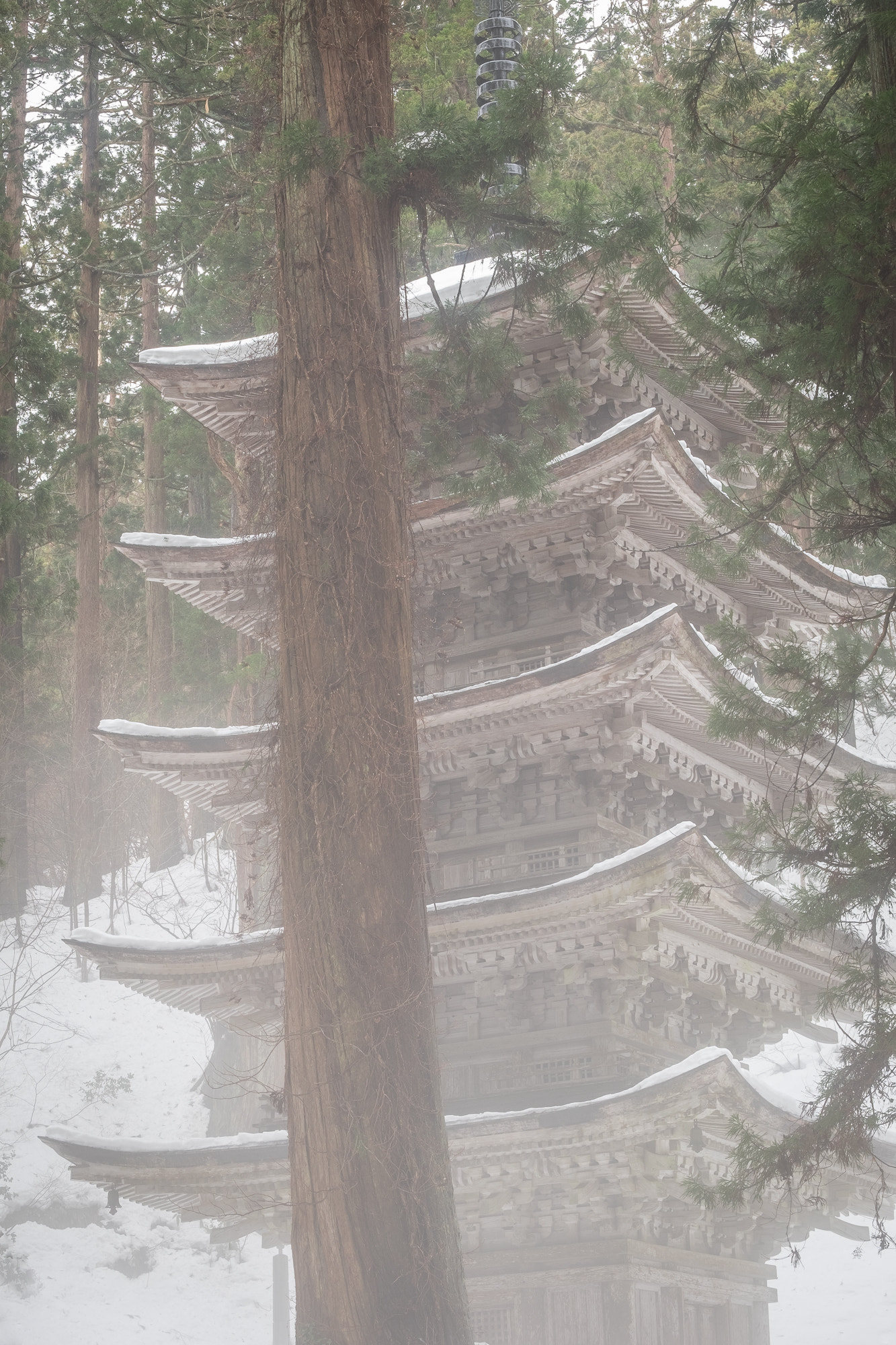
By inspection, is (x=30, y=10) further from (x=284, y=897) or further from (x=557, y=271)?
(x=284, y=897)

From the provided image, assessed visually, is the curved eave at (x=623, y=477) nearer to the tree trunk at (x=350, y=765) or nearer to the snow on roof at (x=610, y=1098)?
the tree trunk at (x=350, y=765)

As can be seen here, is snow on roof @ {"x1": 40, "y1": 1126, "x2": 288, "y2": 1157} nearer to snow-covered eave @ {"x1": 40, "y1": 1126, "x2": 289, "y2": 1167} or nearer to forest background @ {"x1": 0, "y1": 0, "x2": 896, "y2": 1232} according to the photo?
snow-covered eave @ {"x1": 40, "y1": 1126, "x2": 289, "y2": 1167}

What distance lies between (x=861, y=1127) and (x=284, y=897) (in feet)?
7.73

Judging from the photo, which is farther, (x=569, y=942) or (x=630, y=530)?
(x=630, y=530)

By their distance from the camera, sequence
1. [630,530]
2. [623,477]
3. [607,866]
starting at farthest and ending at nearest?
[630,530] → [623,477] → [607,866]

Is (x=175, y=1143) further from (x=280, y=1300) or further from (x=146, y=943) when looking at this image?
(x=280, y=1300)

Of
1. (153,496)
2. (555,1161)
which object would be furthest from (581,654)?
(153,496)

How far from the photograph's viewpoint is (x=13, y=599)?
619 inches

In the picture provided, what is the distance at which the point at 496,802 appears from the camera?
971 centimetres

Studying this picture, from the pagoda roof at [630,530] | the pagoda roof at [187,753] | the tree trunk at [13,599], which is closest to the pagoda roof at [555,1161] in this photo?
the pagoda roof at [187,753]

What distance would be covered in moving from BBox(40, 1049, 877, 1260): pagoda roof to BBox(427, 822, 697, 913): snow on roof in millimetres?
1459

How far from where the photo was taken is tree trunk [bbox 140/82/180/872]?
20.3 m

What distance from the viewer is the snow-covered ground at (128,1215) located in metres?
16.0

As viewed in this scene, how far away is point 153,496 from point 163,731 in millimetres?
13040
